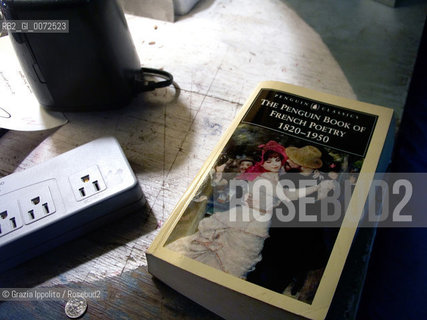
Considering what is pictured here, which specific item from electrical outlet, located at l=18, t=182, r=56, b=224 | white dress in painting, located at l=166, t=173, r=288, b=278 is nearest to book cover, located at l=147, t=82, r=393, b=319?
white dress in painting, located at l=166, t=173, r=288, b=278

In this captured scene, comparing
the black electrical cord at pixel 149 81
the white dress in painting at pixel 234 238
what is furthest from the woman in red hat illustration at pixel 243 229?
the black electrical cord at pixel 149 81

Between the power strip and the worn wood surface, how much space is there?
0.08 ft

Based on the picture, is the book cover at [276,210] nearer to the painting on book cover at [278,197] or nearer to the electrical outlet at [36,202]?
the painting on book cover at [278,197]

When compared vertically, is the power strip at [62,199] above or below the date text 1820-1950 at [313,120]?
below

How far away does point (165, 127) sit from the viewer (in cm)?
54

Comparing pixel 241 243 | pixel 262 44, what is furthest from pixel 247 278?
pixel 262 44

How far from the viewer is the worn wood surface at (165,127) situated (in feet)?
1.24

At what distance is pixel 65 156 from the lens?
44 centimetres

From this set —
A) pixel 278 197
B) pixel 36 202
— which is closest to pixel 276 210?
pixel 278 197

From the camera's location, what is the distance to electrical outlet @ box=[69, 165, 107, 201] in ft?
1.29

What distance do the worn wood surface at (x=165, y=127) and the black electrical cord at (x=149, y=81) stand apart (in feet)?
0.07

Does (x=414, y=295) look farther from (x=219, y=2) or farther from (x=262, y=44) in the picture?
(x=219, y=2)

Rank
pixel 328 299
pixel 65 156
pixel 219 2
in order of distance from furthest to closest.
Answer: pixel 219 2, pixel 65 156, pixel 328 299

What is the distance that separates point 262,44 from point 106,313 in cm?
55
